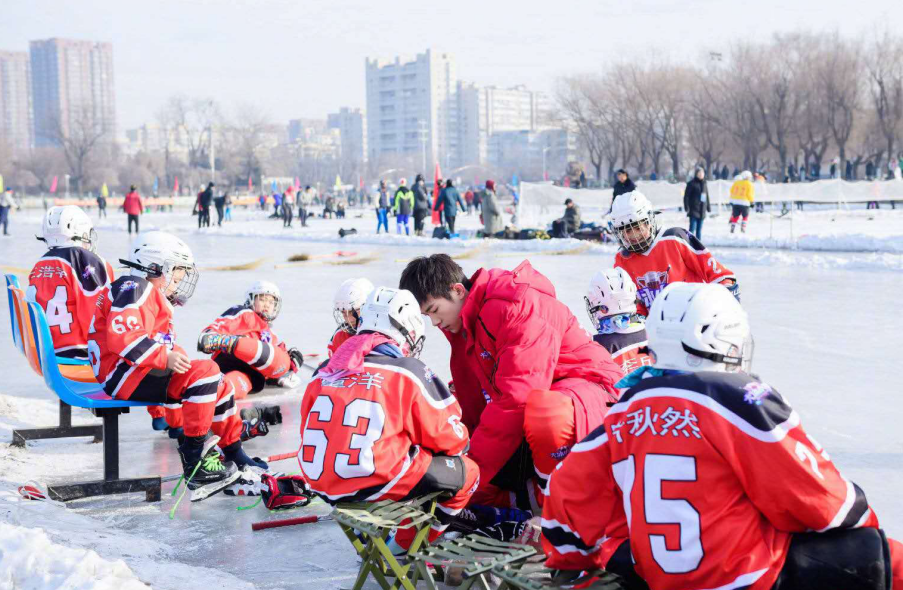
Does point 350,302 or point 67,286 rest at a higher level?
point 67,286

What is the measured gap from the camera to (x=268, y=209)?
197 ft

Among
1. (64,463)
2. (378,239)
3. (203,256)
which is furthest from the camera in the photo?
(378,239)

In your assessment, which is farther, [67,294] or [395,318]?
[67,294]

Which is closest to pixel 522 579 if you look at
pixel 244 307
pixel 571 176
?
pixel 244 307

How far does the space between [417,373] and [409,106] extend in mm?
159334

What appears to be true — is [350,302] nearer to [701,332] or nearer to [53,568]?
[53,568]

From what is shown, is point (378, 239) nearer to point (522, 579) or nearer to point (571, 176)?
point (522, 579)

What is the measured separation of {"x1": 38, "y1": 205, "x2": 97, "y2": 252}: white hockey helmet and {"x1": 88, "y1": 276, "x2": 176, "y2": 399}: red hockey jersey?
4.31 feet

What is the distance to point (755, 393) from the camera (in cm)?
222

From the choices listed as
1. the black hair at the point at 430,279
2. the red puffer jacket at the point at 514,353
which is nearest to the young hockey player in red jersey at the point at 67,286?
the black hair at the point at 430,279

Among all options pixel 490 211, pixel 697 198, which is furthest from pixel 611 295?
pixel 490 211

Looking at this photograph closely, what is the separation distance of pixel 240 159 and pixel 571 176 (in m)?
52.5

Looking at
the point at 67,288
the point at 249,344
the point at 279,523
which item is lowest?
the point at 279,523

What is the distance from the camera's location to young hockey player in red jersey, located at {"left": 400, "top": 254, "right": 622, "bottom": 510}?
11.9 feet
